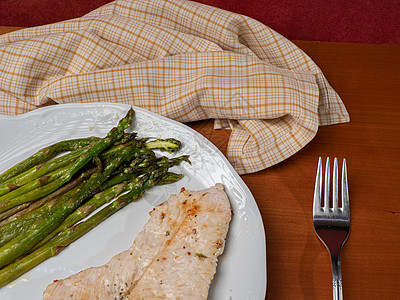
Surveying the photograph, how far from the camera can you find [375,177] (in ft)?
7.14

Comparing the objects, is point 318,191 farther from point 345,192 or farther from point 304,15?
point 304,15

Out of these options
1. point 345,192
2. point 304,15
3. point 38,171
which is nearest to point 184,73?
point 38,171

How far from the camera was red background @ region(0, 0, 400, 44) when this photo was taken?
378cm

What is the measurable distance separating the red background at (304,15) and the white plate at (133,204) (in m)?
1.97

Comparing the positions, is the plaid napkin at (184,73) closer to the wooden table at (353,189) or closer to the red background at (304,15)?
the wooden table at (353,189)

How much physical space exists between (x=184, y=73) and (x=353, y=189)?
1146mm

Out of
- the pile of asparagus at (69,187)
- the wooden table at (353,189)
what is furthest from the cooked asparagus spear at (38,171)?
the wooden table at (353,189)

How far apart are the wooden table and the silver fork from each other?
46 millimetres

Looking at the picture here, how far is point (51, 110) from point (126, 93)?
17.1 inches

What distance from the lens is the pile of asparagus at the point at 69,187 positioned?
73.2 inches

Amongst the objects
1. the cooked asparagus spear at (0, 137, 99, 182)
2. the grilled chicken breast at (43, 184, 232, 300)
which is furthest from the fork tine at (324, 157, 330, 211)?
the cooked asparagus spear at (0, 137, 99, 182)

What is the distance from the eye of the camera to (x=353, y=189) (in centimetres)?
214

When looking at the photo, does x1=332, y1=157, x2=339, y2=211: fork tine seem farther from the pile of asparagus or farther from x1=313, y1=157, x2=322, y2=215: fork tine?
the pile of asparagus

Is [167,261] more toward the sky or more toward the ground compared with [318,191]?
more toward the ground
